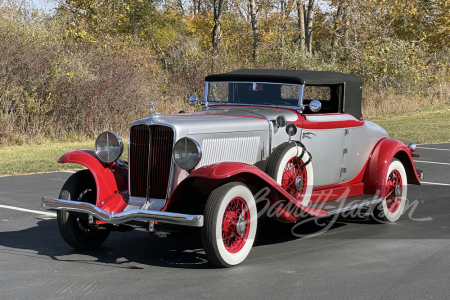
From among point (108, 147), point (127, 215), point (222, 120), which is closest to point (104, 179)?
point (108, 147)

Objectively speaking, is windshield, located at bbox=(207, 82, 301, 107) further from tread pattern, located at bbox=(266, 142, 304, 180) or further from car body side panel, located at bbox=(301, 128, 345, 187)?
tread pattern, located at bbox=(266, 142, 304, 180)

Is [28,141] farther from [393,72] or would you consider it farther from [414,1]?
[414,1]

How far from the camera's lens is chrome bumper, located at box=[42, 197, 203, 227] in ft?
14.9

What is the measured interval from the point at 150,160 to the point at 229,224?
0.97 m

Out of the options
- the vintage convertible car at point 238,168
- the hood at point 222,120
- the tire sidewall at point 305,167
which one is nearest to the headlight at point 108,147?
the vintage convertible car at point 238,168

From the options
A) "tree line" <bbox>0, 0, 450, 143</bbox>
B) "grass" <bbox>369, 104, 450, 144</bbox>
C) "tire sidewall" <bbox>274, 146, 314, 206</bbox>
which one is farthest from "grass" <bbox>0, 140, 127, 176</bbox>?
"grass" <bbox>369, 104, 450, 144</bbox>

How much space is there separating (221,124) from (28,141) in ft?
36.8

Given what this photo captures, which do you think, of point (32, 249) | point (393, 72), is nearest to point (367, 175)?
point (32, 249)

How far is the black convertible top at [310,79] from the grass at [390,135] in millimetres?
5751

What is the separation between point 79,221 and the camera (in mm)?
5508

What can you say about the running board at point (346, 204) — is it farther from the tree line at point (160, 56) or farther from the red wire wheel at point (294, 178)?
the tree line at point (160, 56)

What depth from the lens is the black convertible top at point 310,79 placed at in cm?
640

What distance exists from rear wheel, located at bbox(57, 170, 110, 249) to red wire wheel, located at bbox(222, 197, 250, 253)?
1374 mm

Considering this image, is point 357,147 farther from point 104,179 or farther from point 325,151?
point 104,179
